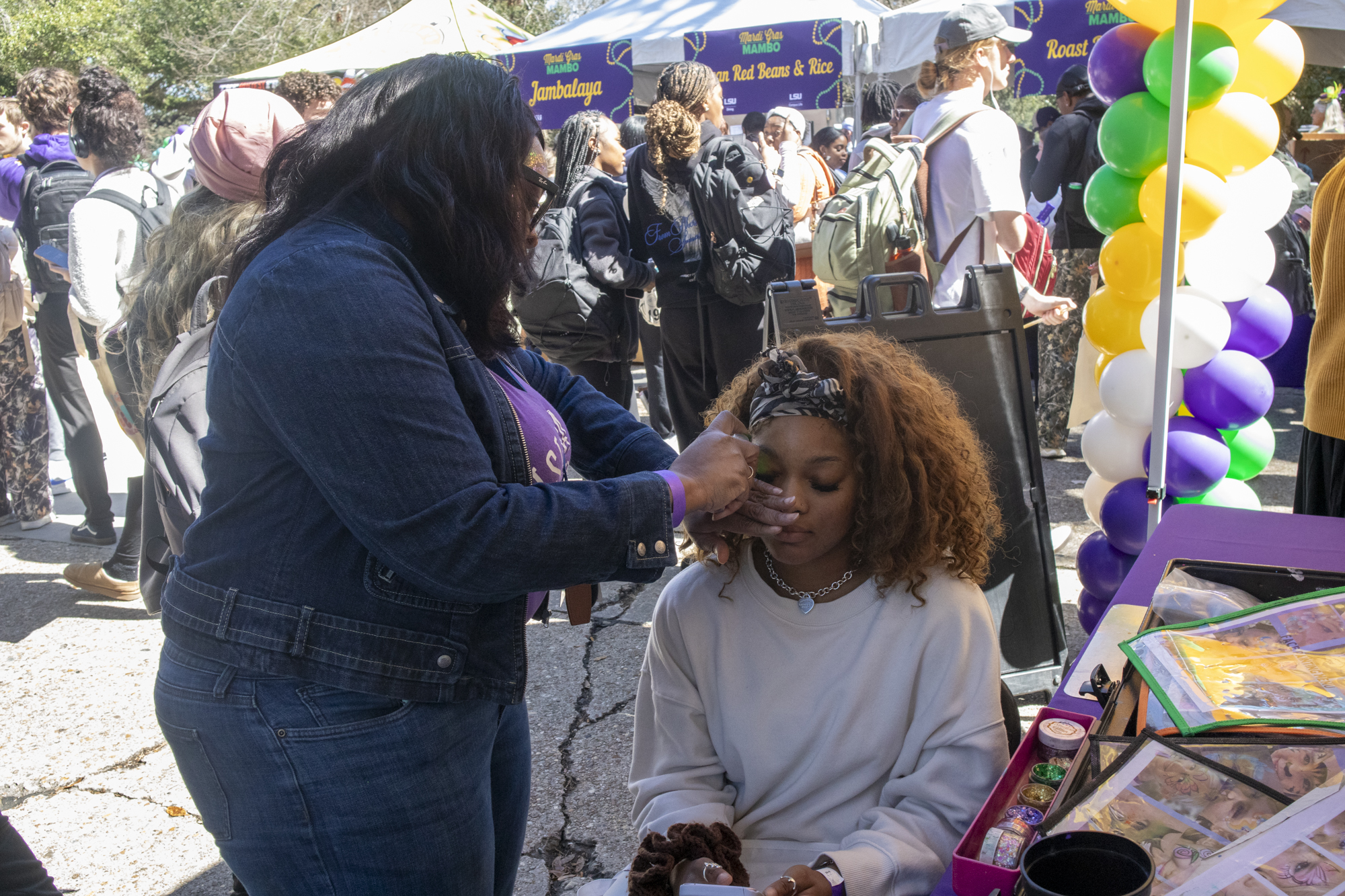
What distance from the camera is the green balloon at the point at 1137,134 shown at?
10.0 feet

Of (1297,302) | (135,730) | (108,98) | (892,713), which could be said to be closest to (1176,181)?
(892,713)

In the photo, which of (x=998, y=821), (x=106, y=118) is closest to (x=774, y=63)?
(x=106, y=118)

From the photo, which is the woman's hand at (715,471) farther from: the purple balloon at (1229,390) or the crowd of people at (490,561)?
the purple balloon at (1229,390)

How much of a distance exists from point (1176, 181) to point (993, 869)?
2205mm

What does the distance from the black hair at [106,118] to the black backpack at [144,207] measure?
191 millimetres

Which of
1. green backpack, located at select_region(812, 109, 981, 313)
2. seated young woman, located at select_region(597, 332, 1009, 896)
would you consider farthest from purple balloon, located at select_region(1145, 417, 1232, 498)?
seated young woman, located at select_region(597, 332, 1009, 896)

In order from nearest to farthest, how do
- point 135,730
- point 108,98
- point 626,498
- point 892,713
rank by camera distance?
point 626,498, point 892,713, point 135,730, point 108,98

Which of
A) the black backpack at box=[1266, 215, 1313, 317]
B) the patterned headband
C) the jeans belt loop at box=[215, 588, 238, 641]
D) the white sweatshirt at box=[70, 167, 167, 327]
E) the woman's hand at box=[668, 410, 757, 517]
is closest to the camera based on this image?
the jeans belt loop at box=[215, 588, 238, 641]

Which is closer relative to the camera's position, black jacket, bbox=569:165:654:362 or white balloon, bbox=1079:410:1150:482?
white balloon, bbox=1079:410:1150:482

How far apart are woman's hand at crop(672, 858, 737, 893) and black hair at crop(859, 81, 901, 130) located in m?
6.76

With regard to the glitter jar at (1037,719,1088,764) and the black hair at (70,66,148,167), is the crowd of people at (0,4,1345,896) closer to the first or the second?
the glitter jar at (1037,719,1088,764)

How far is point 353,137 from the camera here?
4.58ft

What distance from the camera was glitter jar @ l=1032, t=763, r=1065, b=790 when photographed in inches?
49.5

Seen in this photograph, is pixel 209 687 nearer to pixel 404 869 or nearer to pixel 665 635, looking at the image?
pixel 404 869
